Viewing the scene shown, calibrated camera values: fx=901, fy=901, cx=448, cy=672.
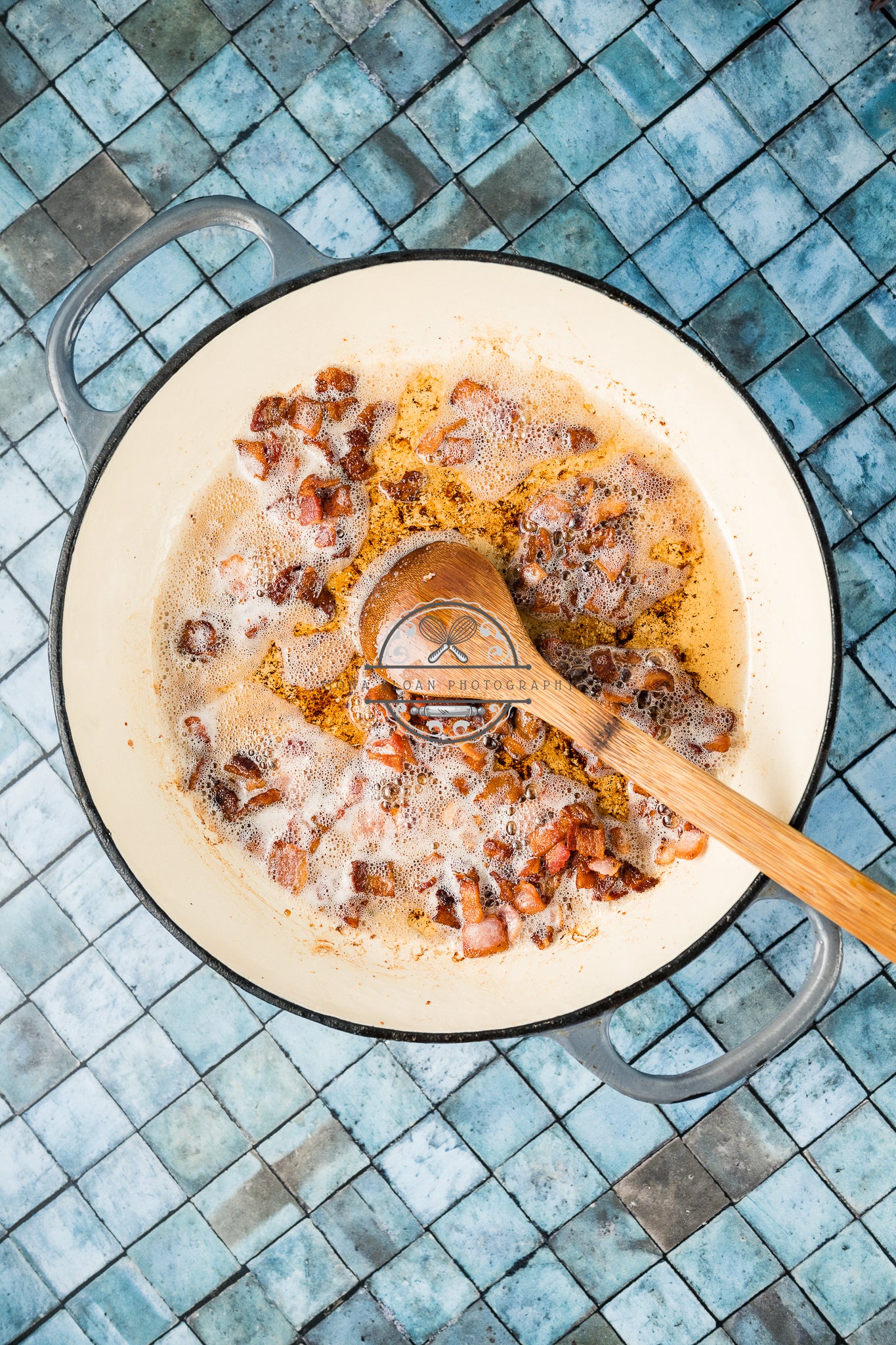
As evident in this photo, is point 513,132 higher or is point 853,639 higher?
point 513,132

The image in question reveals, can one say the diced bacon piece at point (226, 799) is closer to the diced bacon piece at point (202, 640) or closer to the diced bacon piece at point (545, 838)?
the diced bacon piece at point (202, 640)

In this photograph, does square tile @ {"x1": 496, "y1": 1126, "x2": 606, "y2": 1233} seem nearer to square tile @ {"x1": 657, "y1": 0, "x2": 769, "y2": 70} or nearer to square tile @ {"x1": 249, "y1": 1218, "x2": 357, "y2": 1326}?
square tile @ {"x1": 249, "y1": 1218, "x2": 357, "y2": 1326}

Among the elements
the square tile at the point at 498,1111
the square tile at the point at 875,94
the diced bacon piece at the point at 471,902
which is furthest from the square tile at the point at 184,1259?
the square tile at the point at 875,94

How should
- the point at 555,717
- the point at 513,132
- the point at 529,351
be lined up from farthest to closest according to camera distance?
the point at 513,132, the point at 529,351, the point at 555,717

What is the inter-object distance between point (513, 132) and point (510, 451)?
44 cm

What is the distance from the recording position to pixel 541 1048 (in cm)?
115

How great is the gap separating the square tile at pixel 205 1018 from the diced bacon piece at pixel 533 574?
0.65 metres

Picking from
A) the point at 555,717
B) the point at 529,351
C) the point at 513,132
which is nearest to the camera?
the point at 555,717

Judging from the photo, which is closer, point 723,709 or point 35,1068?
point 723,709

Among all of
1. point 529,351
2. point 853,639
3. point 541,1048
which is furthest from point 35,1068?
point 853,639

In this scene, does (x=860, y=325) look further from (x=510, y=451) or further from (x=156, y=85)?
(x=156, y=85)

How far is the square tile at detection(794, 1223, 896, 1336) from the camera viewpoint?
3.76ft

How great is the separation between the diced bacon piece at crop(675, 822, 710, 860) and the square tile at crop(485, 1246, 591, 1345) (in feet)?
1.92

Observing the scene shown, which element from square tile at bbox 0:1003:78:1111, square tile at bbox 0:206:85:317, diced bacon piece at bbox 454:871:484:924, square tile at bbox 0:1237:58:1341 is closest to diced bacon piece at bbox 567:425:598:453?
diced bacon piece at bbox 454:871:484:924
